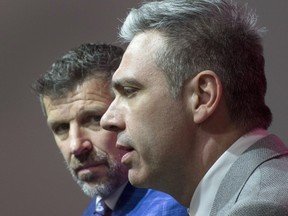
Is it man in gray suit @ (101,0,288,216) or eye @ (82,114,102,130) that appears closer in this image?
man in gray suit @ (101,0,288,216)

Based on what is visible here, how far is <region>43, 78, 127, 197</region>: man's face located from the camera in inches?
60.7

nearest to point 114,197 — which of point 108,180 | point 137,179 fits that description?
point 108,180

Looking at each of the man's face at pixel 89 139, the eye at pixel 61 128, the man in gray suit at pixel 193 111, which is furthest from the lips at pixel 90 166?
the man in gray suit at pixel 193 111

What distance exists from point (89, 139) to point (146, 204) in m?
0.20

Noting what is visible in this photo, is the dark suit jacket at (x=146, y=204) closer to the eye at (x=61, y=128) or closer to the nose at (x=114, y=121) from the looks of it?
the eye at (x=61, y=128)

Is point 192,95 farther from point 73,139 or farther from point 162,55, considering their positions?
point 73,139

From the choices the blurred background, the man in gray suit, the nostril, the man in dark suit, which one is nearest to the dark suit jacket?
the man in dark suit

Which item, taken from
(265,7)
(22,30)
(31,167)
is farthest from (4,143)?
(265,7)

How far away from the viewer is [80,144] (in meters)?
1.55

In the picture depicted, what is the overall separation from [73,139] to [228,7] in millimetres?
594

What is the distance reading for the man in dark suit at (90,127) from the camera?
1540mm

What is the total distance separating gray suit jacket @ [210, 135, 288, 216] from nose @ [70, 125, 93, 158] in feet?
2.02

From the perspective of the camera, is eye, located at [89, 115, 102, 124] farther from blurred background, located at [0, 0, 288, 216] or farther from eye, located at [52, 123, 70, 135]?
blurred background, located at [0, 0, 288, 216]

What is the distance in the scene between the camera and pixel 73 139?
1553mm
